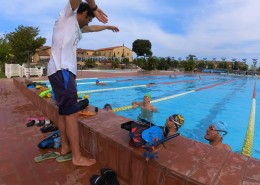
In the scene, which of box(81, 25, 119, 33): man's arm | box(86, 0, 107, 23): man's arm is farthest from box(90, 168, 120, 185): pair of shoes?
box(81, 25, 119, 33): man's arm

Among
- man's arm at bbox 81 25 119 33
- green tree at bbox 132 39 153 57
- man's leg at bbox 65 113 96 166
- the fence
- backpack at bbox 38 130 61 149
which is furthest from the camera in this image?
green tree at bbox 132 39 153 57

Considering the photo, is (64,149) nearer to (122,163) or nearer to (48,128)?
(122,163)

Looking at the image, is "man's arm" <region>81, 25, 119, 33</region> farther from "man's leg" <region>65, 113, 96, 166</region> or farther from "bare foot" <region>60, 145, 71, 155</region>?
"bare foot" <region>60, 145, 71, 155</region>

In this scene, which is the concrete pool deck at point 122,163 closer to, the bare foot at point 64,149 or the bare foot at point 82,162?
the bare foot at point 82,162

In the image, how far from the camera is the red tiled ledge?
1638 mm

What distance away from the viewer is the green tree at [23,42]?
91.5 ft

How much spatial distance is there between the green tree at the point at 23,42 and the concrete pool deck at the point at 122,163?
2782cm

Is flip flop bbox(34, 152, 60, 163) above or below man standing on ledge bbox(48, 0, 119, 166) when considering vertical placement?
below

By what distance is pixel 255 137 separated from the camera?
671 centimetres

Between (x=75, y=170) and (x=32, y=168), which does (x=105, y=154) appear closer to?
(x=75, y=170)

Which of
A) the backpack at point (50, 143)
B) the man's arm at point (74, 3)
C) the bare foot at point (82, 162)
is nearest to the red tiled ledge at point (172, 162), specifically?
the bare foot at point (82, 162)

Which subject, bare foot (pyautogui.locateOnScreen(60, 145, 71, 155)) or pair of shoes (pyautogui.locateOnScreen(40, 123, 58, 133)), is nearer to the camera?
bare foot (pyautogui.locateOnScreen(60, 145, 71, 155))

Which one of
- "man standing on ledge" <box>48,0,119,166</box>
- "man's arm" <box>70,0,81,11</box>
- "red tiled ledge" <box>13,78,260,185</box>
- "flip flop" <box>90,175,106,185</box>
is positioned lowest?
"flip flop" <box>90,175,106,185</box>

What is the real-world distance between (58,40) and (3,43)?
2868cm
